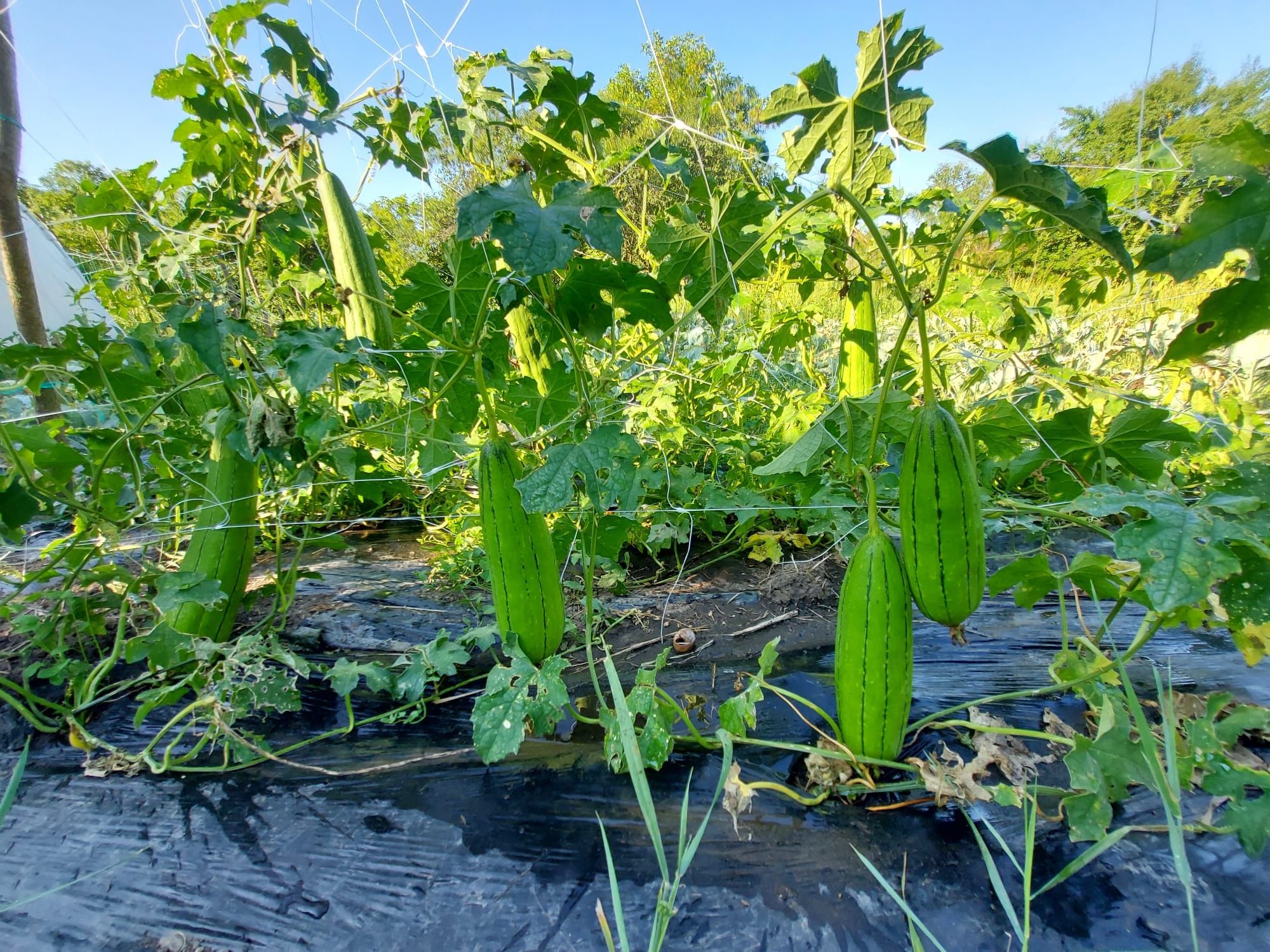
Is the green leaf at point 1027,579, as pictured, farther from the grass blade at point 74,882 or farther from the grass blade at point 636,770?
the grass blade at point 74,882

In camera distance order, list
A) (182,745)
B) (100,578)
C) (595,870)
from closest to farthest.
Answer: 1. (595,870)
2. (182,745)
3. (100,578)

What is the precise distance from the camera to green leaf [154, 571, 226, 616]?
1466 mm

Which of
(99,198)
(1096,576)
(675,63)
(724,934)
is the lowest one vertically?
(724,934)

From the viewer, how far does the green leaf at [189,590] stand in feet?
4.81

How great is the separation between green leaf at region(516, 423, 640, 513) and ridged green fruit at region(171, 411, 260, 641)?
43.4 inches

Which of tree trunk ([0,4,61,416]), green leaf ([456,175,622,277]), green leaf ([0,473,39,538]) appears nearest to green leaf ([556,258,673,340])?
green leaf ([456,175,622,277])

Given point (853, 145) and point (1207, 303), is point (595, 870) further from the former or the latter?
point (853, 145)

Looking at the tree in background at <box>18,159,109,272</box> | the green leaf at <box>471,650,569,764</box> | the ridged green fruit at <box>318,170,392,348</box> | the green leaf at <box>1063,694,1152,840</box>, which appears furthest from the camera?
the tree in background at <box>18,159,109,272</box>

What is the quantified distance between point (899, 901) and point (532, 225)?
4.03 ft

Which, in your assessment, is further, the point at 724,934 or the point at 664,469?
the point at 664,469

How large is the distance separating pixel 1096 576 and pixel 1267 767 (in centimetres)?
52

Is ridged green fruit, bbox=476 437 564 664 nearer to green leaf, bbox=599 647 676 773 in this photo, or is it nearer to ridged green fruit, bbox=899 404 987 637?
green leaf, bbox=599 647 676 773

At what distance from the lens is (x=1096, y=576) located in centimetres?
127

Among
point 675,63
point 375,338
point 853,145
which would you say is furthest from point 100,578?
point 675,63
